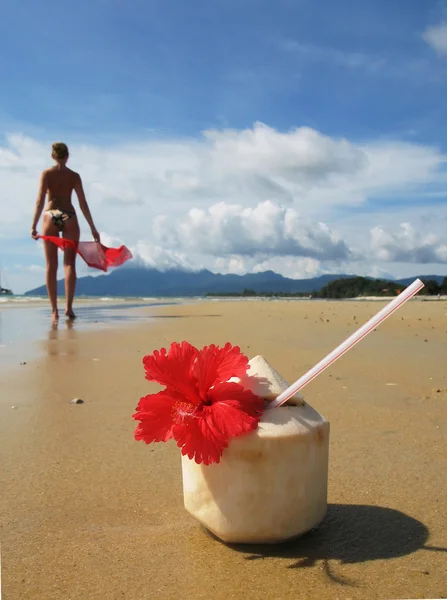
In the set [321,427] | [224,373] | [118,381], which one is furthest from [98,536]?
[118,381]

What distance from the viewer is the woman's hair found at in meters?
10.3

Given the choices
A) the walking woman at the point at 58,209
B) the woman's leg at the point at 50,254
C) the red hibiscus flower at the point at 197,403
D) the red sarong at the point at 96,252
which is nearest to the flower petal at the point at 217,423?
the red hibiscus flower at the point at 197,403

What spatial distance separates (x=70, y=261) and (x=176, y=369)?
375 inches

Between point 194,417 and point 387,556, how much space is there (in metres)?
0.63

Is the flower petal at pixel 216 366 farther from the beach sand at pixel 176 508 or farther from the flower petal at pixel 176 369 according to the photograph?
the beach sand at pixel 176 508

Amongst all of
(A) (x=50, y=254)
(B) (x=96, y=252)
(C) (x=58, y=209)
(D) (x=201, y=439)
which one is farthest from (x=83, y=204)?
(D) (x=201, y=439)

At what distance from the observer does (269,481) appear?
1.53 meters

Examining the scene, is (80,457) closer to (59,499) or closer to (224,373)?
(59,499)

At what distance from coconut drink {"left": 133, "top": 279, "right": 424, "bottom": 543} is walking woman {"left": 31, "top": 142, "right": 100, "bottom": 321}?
29.2ft

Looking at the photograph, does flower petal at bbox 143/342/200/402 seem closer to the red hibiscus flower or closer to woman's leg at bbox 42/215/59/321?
the red hibiscus flower

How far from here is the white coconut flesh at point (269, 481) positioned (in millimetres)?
1519

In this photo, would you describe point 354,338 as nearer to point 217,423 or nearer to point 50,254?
point 217,423

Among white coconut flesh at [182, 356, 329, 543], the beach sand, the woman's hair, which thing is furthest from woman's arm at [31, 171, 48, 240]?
white coconut flesh at [182, 356, 329, 543]

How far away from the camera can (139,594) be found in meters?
1.39
